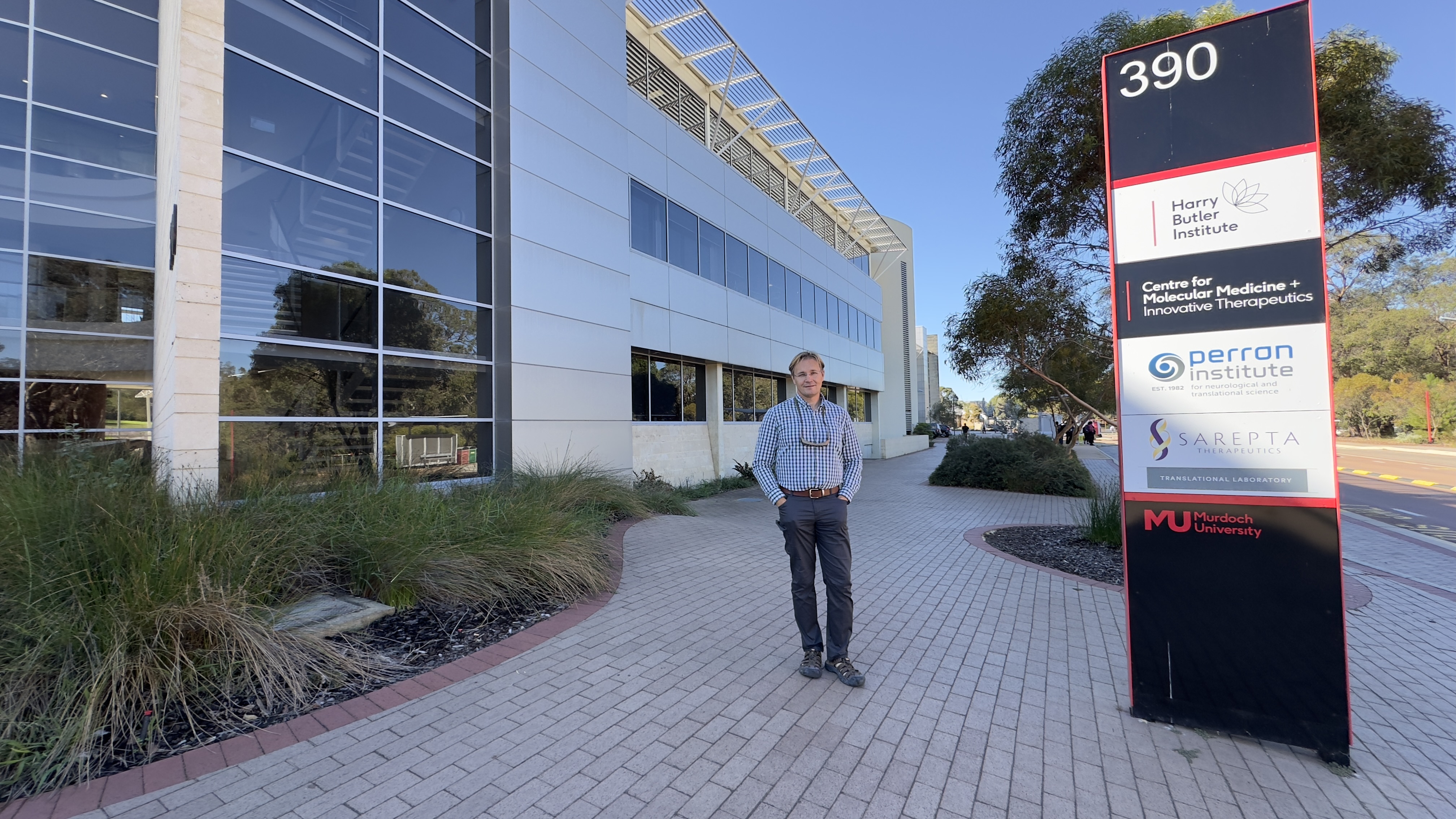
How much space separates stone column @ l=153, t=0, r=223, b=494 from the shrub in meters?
14.8

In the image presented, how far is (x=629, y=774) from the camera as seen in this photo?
2.72 m

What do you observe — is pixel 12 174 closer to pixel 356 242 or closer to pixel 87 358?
pixel 87 358

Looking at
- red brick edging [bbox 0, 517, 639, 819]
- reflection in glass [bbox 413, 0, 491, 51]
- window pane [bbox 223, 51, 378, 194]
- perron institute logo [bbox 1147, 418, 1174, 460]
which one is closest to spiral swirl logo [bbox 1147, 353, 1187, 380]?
perron institute logo [bbox 1147, 418, 1174, 460]

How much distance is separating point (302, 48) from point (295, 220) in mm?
2225

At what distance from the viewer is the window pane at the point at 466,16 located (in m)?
9.17

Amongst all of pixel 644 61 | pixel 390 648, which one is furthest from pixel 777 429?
pixel 644 61

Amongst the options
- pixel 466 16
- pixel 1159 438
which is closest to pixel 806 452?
pixel 1159 438

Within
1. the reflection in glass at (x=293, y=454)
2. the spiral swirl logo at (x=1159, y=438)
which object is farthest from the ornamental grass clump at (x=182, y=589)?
the spiral swirl logo at (x=1159, y=438)

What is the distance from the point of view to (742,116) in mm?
19359

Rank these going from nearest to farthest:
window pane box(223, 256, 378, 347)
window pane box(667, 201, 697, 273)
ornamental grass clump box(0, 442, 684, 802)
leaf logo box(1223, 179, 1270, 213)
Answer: ornamental grass clump box(0, 442, 684, 802), leaf logo box(1223, 179, 1270, 213), window pane box(223, 256, 378, 347), window pane box(667, 201, 697, 273)

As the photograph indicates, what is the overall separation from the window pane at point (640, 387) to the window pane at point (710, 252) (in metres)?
3.31

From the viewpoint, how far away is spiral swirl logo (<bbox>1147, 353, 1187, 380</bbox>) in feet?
10.3

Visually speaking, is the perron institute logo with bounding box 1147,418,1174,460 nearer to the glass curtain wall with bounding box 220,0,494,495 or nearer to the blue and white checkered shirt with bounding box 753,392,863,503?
the blue and white checkered shirt with bounding box 753,392,863,503

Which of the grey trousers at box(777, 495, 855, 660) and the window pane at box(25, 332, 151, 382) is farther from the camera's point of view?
the window pane at box(25, 332, 151, 382)
